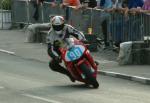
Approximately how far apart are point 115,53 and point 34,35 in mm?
5993

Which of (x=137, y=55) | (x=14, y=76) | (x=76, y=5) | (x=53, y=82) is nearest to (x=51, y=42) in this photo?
(x=53, y=82)

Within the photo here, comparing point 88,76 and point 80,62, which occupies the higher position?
point 80,62

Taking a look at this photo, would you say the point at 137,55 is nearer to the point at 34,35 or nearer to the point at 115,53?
the point at 115,53

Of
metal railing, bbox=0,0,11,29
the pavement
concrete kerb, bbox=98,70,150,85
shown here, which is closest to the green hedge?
metal railing, bbox=0,0,11,29

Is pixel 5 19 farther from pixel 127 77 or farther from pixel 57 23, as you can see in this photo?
pixel 57 23

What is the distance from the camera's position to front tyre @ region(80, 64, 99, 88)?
577 inches

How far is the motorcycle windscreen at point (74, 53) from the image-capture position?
48.6 ft

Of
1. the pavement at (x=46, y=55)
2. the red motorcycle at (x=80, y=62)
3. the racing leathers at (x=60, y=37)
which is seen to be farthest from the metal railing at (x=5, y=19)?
the red motorcycle at (x=80, y=62)

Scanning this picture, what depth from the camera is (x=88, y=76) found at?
14.7 metres

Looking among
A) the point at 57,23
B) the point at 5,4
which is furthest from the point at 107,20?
the point at 5,4

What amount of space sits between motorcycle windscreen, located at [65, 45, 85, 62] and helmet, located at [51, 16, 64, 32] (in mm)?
648

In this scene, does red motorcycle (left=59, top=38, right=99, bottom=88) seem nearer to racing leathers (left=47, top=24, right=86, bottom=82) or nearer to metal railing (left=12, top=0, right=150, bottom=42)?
racing leathers (left=47, top=24, right=86, bottom=82)

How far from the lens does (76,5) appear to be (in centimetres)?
2605

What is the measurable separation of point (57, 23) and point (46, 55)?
24.8ft
